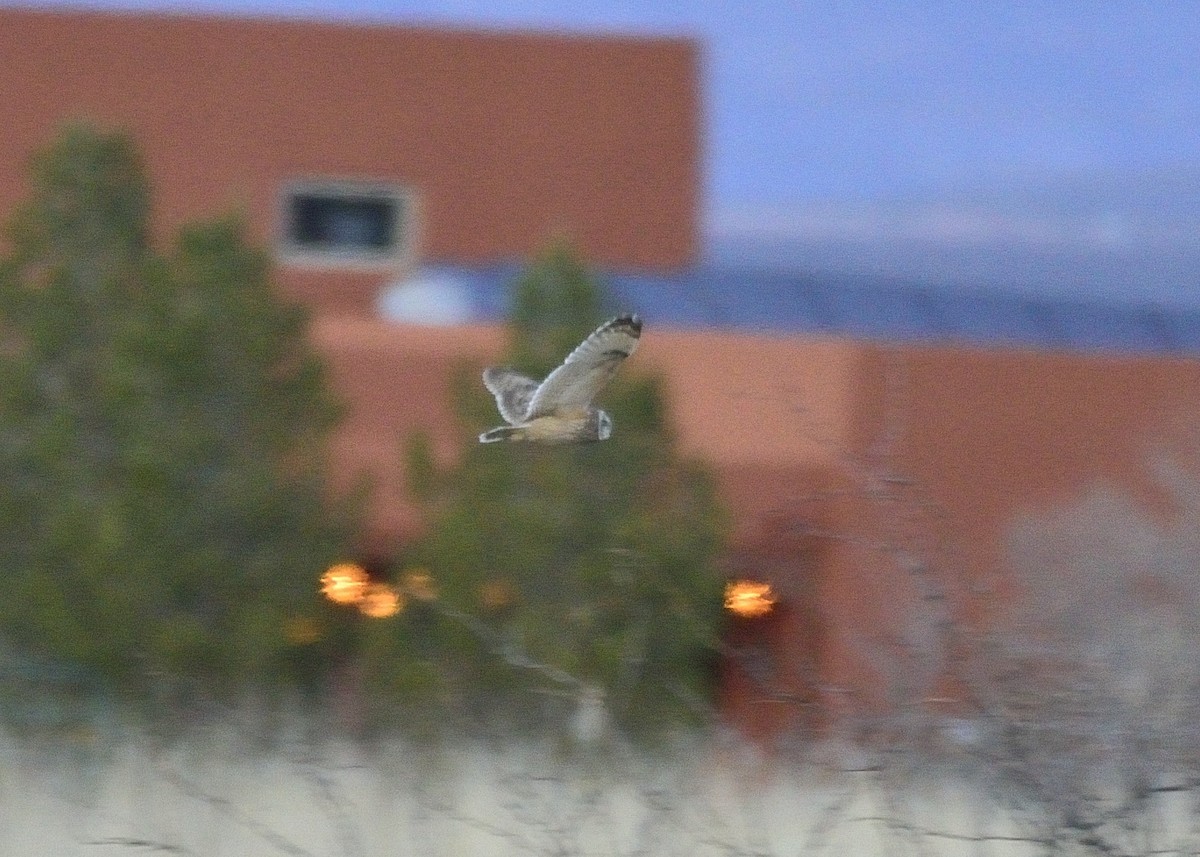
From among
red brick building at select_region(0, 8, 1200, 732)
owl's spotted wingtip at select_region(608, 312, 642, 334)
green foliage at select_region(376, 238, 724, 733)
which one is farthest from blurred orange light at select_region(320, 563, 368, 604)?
red brick building at select_region(0, 8, 1200, 732)

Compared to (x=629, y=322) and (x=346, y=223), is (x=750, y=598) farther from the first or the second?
(x=346, y=223)

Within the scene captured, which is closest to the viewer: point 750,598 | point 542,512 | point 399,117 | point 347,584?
point 750,598

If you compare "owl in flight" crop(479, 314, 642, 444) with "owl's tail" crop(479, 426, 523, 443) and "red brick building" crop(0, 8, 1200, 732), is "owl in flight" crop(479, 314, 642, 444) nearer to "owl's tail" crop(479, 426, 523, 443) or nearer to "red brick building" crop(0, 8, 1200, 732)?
"owl's tail" crop(479, 426, 523, 443)

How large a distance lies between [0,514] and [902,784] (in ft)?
30.6

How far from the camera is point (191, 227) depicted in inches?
529

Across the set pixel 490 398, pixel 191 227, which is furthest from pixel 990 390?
pixel 191 227

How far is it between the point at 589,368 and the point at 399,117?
53.1 ft

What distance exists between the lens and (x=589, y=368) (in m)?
4.85

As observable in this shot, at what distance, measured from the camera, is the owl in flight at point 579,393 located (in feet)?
15.9

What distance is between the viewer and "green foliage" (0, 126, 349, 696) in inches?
488

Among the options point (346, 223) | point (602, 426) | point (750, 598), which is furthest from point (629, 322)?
point (346, 223)

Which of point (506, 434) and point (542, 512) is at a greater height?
point (506, 434)

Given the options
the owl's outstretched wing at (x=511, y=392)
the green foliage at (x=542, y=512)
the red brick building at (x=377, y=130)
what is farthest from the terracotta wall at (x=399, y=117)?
the owl's outstretched wing at (x=511, y=392)

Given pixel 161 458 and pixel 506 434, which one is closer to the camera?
pixel 506 434
